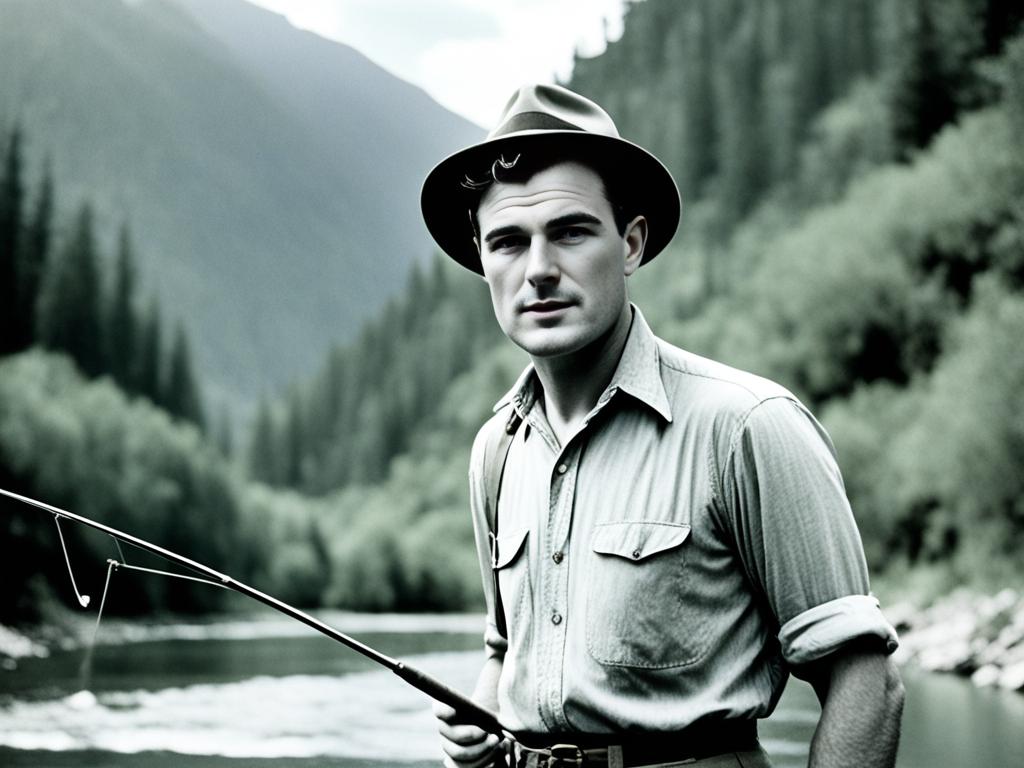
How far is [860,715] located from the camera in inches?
79.4

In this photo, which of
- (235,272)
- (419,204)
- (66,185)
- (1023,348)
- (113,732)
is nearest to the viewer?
(419,204)

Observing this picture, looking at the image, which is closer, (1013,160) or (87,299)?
(1013,160)

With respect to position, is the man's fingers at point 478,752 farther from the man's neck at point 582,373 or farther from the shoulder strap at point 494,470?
the man's neck at point 582,373

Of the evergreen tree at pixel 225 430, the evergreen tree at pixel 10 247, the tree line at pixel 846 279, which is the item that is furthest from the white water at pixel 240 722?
the evergreen tree at pixel 225 430

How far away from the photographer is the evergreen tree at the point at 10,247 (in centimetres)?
6262

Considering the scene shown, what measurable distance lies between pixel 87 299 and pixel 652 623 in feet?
247

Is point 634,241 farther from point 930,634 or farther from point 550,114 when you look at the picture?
point 930,634

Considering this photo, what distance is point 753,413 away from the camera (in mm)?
2102

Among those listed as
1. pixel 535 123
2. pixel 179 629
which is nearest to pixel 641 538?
pixel 535 123

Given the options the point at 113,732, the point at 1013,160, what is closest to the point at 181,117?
the point at 1013,160

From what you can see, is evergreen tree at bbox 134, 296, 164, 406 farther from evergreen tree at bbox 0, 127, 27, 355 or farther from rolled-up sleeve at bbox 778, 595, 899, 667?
rolled-up sleeve at bbox 778, 595, 899, 667

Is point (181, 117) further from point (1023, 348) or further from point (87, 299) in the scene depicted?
point (1023, 348)

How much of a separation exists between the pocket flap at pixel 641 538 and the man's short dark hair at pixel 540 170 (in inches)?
22.3

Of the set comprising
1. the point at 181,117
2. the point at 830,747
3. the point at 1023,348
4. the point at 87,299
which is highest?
the point at 181,117
